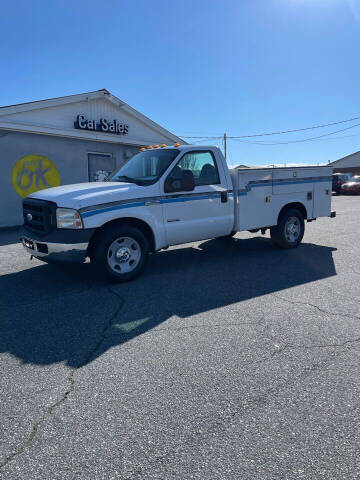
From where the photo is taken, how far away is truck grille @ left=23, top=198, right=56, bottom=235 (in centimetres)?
507

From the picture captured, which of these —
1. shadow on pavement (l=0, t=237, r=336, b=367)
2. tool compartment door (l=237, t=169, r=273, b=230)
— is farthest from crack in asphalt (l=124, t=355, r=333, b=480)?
tool compartment door (l=237, t=169, r=273, b=230)

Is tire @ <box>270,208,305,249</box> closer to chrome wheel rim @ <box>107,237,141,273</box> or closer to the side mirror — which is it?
the side mirror

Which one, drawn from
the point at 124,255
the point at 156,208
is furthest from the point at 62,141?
the point at 124,255

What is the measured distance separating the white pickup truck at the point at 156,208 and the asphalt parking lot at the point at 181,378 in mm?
569

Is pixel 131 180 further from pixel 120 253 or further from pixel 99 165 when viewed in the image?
pixel 99 165

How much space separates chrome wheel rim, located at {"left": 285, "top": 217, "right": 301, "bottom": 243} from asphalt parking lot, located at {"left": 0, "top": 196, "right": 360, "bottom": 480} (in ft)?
6.86

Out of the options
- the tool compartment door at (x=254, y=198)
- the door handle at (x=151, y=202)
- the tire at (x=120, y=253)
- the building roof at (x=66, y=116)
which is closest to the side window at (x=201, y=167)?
the tool compartment door at (x=254, y=198)

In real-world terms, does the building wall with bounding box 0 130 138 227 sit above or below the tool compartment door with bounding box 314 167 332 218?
above

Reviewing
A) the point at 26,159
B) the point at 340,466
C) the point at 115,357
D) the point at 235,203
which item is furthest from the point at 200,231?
the point at 26,159

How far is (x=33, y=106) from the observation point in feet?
39.2

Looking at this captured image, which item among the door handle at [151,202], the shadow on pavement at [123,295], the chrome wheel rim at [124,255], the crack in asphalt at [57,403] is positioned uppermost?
the door handle at [151,202]

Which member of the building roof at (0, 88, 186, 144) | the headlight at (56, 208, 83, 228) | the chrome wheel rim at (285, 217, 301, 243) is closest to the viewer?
the headlight at (56, 208, 83, 228)

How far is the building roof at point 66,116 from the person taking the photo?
11.6 metres

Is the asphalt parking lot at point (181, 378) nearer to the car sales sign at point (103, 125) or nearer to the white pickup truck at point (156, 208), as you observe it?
the white pickup truck at point (156, 208)
